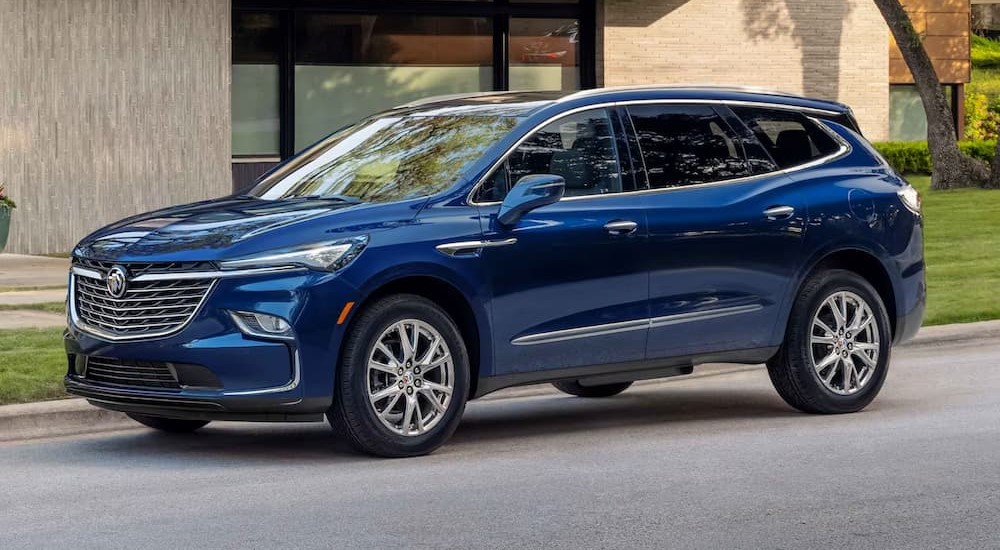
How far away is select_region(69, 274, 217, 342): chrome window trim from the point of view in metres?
8.30

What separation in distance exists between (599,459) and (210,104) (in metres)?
16.6

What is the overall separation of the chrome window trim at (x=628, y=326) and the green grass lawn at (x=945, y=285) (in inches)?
118

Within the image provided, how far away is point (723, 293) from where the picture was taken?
9.81 metres

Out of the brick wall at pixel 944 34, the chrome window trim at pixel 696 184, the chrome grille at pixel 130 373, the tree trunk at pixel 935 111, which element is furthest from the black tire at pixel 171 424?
the brick wall at pixel 944 34

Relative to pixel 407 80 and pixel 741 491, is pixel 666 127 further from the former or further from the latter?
pixel 407 80

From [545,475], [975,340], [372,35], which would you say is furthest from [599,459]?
[372,35]

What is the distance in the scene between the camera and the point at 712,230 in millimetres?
9734

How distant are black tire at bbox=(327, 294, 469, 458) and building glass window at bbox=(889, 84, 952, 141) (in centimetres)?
3613

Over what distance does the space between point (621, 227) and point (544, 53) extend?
2060 centimetres

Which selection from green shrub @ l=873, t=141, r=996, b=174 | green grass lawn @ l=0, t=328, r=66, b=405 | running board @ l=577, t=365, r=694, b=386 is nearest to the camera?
running board @ l=577, t=365, r=694, b=386

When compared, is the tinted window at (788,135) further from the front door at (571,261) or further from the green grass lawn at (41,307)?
the green grass lawn at (41,307)

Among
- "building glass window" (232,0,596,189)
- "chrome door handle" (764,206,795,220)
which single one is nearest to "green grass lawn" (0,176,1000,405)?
"chrome door handle" (764,206,795,220)

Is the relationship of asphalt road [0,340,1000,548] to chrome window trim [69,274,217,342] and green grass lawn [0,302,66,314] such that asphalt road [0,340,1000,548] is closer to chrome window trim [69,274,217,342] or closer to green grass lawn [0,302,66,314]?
chrome window trim [69,274,217,342]

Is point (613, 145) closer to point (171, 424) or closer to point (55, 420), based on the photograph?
point (171, 424)
